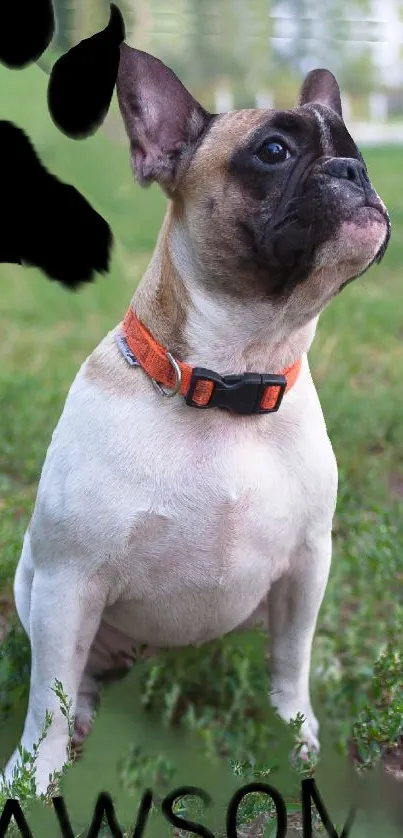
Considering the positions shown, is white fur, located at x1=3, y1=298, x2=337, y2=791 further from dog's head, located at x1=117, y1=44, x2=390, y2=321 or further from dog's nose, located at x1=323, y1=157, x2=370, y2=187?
dog's nose, located at x1=323, y1=157, x2=370, y2=187

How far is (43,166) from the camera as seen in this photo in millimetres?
1771

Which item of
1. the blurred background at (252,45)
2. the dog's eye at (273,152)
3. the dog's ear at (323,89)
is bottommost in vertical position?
the dog's eye at (273,152)

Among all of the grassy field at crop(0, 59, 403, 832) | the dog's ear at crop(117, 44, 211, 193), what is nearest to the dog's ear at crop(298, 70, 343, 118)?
the dog's ear at crop(117, 44, 211, 193)

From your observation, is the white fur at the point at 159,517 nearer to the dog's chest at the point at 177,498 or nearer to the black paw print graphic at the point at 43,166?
the dog's chest at the point at 177,498

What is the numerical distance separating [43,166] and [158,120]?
0.33 m

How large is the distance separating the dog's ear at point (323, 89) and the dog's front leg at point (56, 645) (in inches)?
41.7

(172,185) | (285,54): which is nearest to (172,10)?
(285,54)

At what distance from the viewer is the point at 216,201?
1929 mm

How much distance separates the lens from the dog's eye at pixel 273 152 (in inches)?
74.5

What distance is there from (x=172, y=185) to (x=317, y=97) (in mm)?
376

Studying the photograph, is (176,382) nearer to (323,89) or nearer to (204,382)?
(204,382)

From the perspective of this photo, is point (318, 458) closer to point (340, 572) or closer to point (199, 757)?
point (199, 757)

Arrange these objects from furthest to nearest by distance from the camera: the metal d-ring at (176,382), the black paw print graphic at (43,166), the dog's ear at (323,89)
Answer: the dog's ear at (323,89)
the metal d-ring at (176,382)
the black paw print graphic at (43,166)

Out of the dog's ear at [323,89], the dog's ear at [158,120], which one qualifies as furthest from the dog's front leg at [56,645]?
the dog's ear at [323,89]
